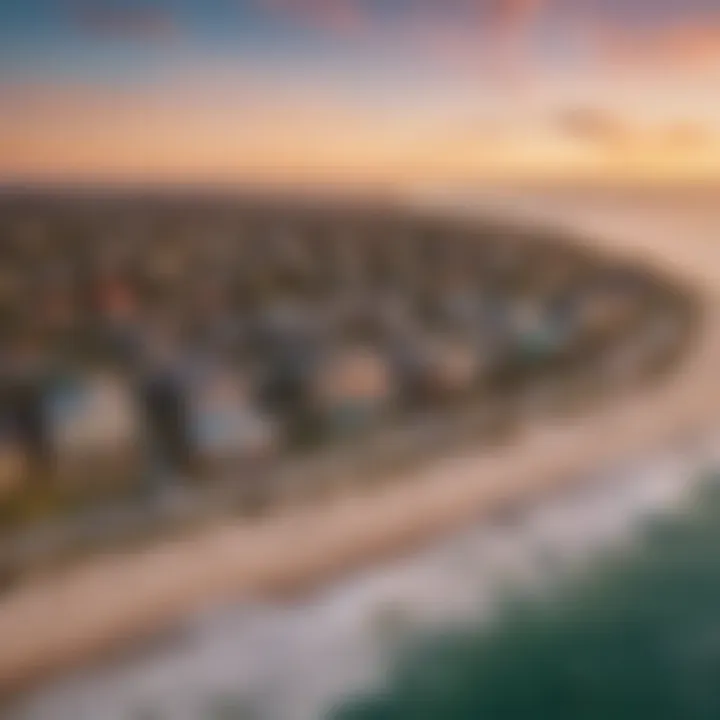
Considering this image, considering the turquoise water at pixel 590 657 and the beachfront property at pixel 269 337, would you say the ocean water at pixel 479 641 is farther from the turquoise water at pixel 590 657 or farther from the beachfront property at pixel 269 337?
the beachfront property at pixel 269 337

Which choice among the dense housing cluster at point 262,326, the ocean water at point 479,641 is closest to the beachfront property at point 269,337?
the dense housing cluster at point 262,326

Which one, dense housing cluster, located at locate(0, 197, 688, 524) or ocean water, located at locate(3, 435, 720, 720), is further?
dense housing cluster, located at locate(0, 197, 688, 524)

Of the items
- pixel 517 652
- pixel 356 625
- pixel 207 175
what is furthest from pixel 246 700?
pixel 207 175

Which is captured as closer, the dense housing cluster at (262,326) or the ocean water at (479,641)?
the ocean water at (479,641)

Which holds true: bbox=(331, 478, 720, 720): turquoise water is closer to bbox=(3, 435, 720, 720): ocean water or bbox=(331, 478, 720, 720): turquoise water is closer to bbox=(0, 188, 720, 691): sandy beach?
bbox=(3, 435, 720, 720): ocean water

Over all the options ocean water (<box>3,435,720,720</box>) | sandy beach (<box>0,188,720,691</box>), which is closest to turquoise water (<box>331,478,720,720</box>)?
ocean water (<box>3,435,720,720</box>)

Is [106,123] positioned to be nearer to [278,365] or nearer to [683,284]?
[278,365]
